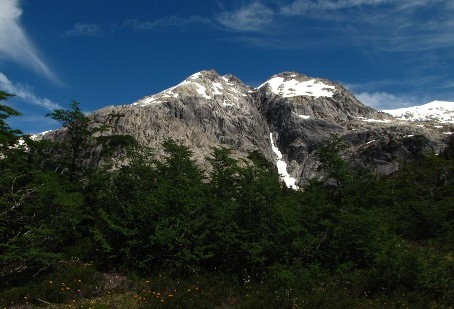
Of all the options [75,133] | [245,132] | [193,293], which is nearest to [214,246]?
[193,293]

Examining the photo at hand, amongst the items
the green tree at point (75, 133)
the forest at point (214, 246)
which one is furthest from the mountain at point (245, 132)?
the forest at point (214, 246)

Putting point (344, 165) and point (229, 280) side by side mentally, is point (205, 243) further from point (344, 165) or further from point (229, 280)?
point (344, 165)

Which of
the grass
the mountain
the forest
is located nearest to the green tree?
the forest

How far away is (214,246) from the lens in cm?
1513

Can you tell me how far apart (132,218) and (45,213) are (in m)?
3.50

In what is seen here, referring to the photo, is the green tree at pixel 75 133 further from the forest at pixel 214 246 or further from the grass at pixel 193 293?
the grass at pixel 193 293

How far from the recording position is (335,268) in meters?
14.9

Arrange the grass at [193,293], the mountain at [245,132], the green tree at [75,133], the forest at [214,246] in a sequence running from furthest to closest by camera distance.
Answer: the mountain at [245,132], the green tree at [75,133], the forest at [214,246], the grass at [193,293]

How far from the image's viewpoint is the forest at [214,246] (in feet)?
41.0

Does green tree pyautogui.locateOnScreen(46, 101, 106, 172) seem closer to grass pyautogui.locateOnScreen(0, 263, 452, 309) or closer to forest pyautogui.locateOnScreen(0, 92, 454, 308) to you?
forest pyautogui.locateOnScreen(0, 92, 454, 308)

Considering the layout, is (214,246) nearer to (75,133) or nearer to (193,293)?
(193,293)

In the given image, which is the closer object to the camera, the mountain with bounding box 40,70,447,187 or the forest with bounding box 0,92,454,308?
the forest with bounding box 0,92,454,308

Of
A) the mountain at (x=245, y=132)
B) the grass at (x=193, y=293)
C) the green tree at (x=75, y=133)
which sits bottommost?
the grass at (x=193, y=293)

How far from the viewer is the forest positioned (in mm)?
12484
